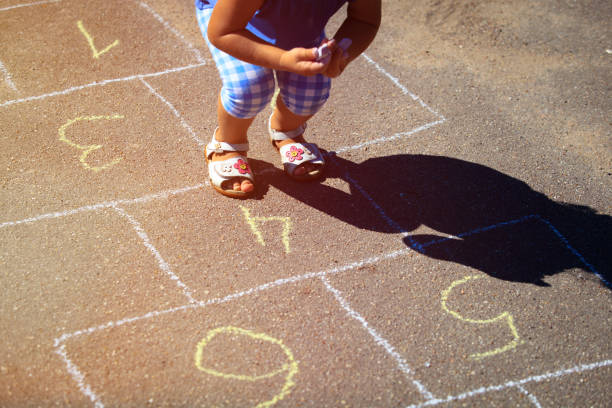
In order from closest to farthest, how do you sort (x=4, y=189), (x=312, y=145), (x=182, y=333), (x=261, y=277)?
1. (x=182, y=333)
2. (x=261, y=277)
3. (x=4, y=189)
4. (x=312, y=145)

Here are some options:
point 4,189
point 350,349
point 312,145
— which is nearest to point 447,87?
point 312,145

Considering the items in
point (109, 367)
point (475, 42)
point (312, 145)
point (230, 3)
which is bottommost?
point (109, 367)

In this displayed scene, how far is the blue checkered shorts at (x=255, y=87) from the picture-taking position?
297 centimetres

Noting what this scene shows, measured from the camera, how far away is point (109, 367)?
8.11ft

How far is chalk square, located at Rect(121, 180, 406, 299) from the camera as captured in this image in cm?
295

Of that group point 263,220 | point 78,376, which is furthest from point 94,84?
point 78,376

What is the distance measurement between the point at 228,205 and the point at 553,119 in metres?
2.51

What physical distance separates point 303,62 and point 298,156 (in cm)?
96

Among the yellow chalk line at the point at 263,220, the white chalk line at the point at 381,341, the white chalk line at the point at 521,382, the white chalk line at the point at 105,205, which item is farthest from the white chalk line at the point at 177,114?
the white chalk line at the point at 521,382

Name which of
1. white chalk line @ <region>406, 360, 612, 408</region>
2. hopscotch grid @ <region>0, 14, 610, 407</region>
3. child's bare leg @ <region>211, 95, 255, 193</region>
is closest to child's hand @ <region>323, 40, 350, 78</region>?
child's bare leg @ <region>211, 95, 255, 193</region>

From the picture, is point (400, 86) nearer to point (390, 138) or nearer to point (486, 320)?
point (390, 138)

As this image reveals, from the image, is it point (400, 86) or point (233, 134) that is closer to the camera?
point (233, 134)

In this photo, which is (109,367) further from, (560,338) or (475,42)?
(475,42)

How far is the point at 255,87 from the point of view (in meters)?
2.98
